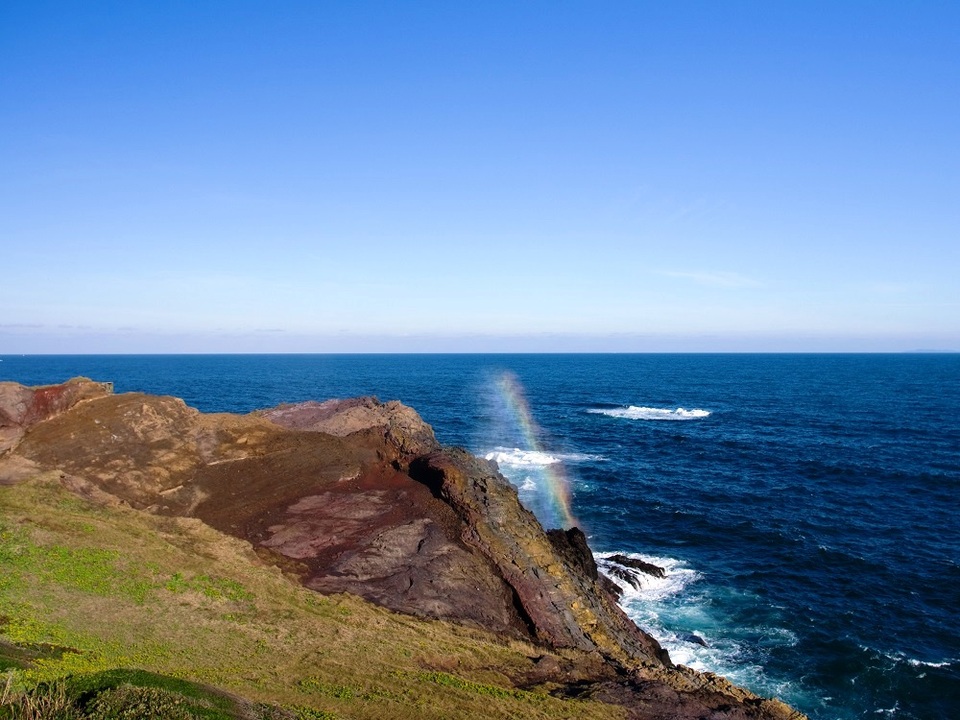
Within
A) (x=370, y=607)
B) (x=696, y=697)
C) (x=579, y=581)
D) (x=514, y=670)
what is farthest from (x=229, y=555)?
(x=696, y=697)

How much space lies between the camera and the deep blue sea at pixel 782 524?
31031 mm

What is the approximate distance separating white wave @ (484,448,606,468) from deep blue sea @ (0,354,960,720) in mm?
238

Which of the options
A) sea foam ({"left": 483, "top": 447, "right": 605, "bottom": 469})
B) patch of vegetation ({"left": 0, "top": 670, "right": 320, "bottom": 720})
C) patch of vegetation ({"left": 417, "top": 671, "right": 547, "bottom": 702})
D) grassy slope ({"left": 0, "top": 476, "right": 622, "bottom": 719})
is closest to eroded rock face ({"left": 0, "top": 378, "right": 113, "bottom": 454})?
grassy slope ({"left": 0, "top": 476, "right": 622, "bottom": 719})

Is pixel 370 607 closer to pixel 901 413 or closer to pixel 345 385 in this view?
pixel 901 413

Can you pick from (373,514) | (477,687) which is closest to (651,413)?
(373,514)

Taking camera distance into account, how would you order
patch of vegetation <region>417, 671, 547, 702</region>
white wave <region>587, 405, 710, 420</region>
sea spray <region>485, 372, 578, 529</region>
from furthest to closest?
white wave <region>587, 405, 710, 420</region> < sea spray <region>485, 372, 578, 529</region> < patch of vegetation <region>417, 671, 547, 702</region>

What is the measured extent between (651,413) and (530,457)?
42498 mm

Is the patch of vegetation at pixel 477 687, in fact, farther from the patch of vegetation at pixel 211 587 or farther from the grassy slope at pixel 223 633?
the patch of vegetation at pixel 211 587

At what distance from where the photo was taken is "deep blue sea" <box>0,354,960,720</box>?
31031 millimetres

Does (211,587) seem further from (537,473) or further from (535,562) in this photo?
(537,473)

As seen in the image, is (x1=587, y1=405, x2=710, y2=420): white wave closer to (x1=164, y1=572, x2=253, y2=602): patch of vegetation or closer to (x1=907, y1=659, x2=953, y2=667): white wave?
(x1=907, y1=659, x2=953, y2=667): white wave

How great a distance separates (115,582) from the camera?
22.9 meters

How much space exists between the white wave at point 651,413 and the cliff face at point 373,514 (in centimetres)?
7018

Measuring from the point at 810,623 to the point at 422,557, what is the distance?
73.5 feet
